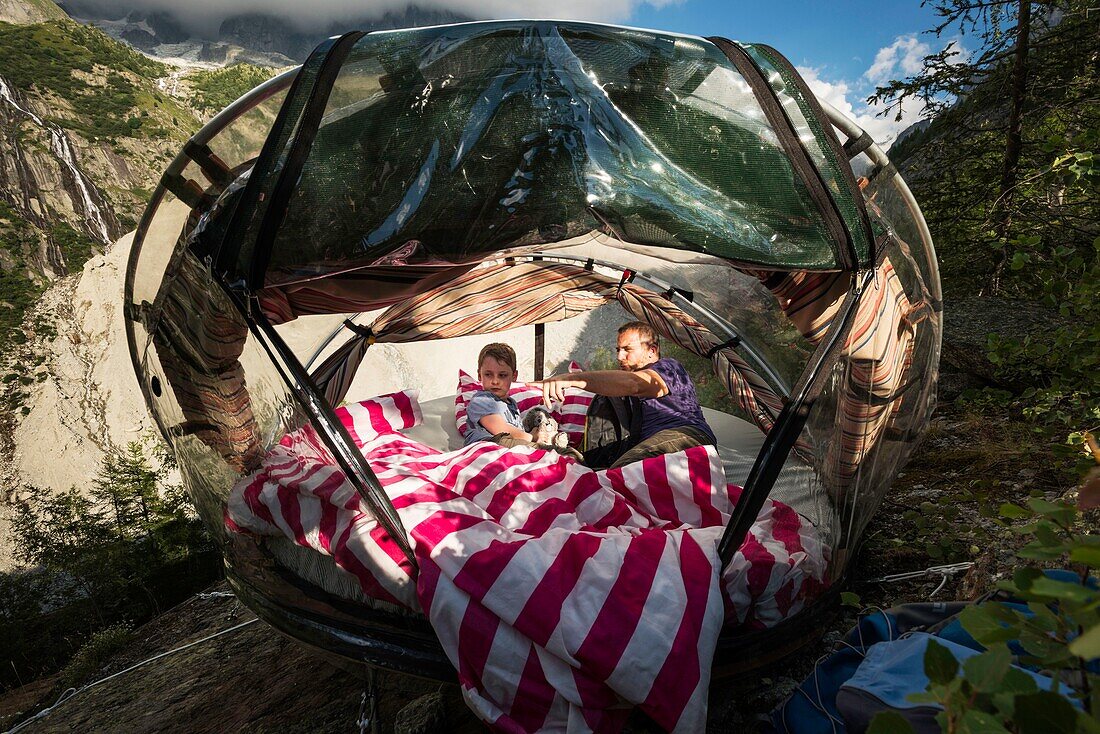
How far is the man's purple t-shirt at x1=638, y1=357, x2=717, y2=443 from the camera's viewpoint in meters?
3.08

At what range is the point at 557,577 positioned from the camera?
1.66 meters

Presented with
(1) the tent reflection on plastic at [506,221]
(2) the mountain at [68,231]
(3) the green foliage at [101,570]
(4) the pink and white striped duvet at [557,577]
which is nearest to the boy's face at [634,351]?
(4) the pink and white striped duvet at [557,577]

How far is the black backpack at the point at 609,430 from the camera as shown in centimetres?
326

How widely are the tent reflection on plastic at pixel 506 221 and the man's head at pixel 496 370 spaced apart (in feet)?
4.65

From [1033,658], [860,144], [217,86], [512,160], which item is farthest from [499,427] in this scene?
[217,86]

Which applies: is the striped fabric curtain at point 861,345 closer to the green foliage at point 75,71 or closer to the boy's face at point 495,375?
the boy's face at point 495,375

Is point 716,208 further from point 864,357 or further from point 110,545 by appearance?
point 110,545

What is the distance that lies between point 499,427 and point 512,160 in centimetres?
170

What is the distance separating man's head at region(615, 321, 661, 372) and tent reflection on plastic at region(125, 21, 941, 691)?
113 cm

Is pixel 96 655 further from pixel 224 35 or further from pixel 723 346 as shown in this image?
pixel 224 35

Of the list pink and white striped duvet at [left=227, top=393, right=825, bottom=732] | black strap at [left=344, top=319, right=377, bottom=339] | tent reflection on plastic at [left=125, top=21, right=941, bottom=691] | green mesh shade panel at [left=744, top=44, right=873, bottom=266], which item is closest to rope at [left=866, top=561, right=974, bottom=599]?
tent reflection on plastic at [left=125, top=21, right=941, bottom=691]

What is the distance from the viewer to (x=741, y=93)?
1.73m

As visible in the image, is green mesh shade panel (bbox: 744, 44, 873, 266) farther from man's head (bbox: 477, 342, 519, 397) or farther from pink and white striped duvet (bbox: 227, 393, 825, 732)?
man's head (bbox: 477, 342, 519, 397)

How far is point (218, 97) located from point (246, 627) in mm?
59405
